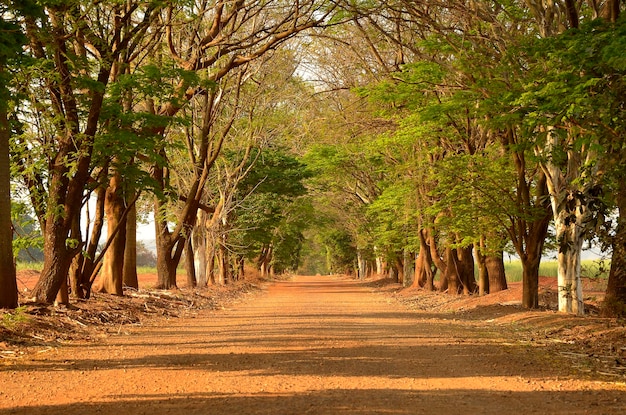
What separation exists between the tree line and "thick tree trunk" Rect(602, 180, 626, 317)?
0.05m

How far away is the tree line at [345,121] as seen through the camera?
41.8 ft

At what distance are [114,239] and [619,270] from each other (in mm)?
14467

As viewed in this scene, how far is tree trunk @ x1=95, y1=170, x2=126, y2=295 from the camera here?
72.0 ft

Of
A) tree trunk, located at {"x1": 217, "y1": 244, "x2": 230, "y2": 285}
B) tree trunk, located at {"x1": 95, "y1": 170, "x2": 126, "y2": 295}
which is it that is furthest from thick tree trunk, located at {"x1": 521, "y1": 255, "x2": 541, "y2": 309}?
tree trunk, located at {"x1": 217, "y1": 244, "x2": 230, "y2": 285}

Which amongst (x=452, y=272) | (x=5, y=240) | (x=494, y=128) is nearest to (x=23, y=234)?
(x=5, y=240)

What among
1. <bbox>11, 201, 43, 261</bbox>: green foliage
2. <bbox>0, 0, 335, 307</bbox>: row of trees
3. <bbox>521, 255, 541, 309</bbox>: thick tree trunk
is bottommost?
<bbox>521, 255, 541, 309</bbox>: thick tree trunk

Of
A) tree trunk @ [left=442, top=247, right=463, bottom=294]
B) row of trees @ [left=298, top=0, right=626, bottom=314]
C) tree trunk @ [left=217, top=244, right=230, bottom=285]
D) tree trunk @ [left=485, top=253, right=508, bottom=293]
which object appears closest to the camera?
row of trees @ [left=298, top=0, right=626, bottom=314]

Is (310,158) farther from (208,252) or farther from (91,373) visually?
(91,373)

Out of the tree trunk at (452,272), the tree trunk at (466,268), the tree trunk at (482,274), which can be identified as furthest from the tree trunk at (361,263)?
the tree trunk at (482,274)

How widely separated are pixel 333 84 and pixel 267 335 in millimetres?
17758

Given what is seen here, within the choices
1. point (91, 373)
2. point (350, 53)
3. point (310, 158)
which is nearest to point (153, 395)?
point (91, 373)

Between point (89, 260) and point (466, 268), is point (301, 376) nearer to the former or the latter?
point (89, 260)

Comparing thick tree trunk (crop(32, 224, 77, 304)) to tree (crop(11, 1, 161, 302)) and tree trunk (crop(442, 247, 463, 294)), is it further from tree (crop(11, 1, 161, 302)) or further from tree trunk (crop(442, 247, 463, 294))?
tree trunk (crop(442, 247, 463, 294))

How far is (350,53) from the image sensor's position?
29.1 metres
